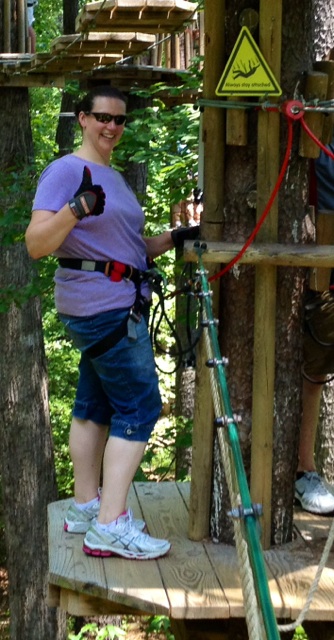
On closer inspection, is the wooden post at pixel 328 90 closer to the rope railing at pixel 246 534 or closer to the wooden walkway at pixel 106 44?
the rope railing at pixel 246 534

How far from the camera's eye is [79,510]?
4.21 metres

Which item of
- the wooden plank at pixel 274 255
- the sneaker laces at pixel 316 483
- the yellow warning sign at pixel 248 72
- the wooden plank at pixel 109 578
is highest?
the yellow warning sign at pixel 248 72

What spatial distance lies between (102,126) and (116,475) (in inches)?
51.7

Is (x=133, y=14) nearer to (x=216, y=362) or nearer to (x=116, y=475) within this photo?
(x=116, y=475)

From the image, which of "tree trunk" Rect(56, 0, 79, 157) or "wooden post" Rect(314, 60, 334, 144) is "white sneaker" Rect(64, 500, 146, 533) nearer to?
"wooden post" Rect(314, 60, 334, 144)

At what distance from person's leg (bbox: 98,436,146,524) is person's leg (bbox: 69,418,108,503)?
1.05 ft

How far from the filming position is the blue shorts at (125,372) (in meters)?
3.82

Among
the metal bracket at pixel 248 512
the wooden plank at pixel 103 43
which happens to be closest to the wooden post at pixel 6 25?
the wooden plank at pixel 103 43

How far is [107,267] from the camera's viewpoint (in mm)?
3816

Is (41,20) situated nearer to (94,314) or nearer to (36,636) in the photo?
(36,636)

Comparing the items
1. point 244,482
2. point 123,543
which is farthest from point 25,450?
point 244,482

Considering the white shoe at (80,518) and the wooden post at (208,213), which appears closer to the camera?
the wooden post at (208,213)

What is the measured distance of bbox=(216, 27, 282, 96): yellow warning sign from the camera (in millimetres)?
3816

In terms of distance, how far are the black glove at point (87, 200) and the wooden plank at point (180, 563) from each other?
133 cm
